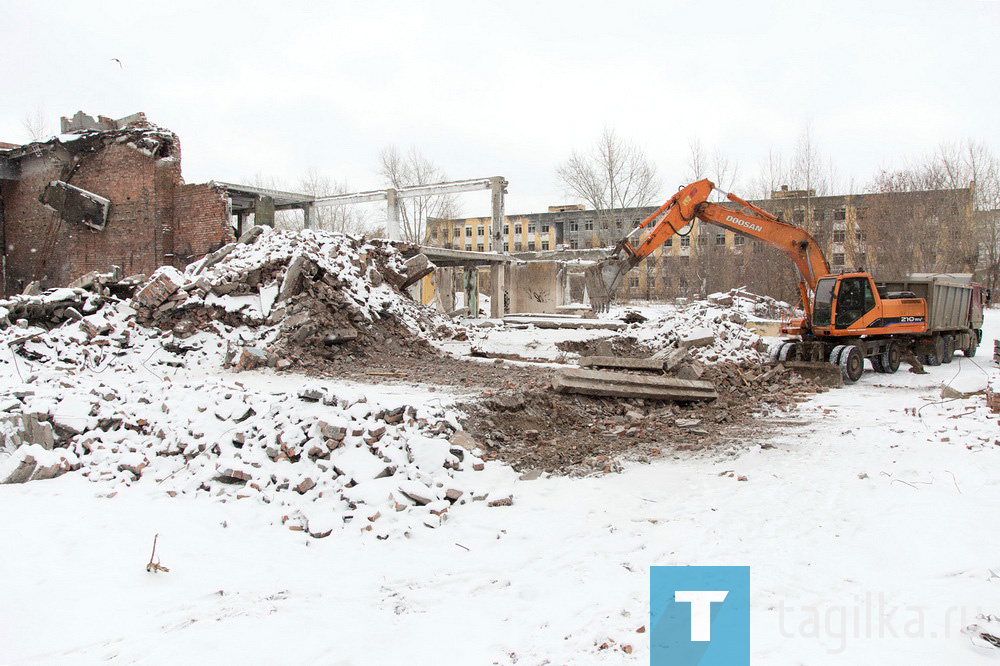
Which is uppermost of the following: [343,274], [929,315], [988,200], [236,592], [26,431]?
[988,200]

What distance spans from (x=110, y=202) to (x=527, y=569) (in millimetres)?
16947

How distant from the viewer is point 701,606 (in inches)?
135

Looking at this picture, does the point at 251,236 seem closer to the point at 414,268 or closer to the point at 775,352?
the point at 414,268

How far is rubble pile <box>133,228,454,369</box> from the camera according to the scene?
10766mm

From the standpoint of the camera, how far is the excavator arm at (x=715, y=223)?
41.4 feet

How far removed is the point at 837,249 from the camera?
162ft

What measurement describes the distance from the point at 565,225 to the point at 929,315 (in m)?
58.0

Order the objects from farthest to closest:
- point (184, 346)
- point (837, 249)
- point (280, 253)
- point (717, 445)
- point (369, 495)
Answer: point (837, 249) → point (280, 253) → point (184, 346) → point (717, 445) → point (369, 495)

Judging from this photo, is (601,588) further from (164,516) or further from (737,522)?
(164,516)

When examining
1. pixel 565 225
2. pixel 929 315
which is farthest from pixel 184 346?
pixel 565 225

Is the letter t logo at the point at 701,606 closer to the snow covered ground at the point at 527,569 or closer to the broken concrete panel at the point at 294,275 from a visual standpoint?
the snow covered ground at the point at 527,569

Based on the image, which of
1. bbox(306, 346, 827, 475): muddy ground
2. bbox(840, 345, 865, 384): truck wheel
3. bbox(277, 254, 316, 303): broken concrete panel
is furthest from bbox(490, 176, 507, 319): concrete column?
bbox(840, 345, 865, 384): truck wheel

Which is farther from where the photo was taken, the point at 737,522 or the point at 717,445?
the point at 717,445

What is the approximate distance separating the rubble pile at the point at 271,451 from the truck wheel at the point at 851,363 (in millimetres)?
8956
